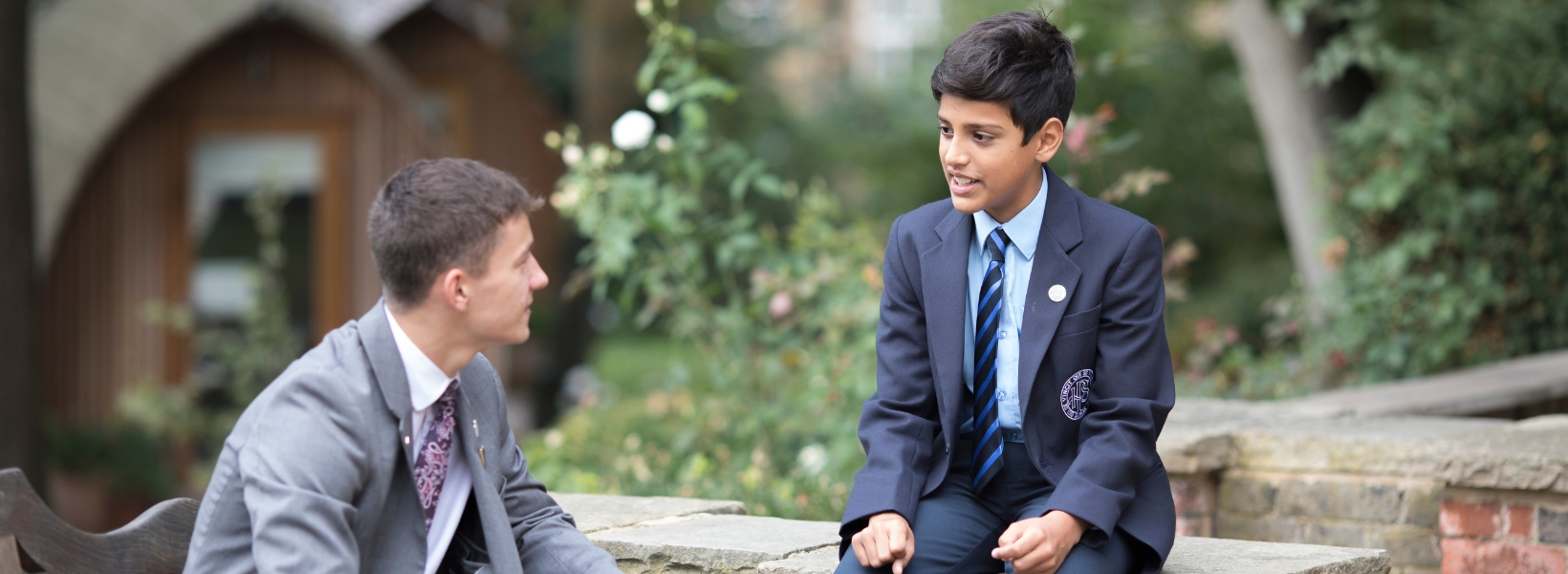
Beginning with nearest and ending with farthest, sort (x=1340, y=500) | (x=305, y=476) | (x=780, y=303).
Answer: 1. (x=305, y=476)
2. (x=1340, y=500)
3. (x=780, y=303)

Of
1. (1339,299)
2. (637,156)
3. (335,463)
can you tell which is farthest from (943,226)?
(1339,299)

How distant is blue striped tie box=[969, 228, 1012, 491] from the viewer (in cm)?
217

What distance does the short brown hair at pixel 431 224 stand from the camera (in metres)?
1.84

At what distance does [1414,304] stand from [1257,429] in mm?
2293

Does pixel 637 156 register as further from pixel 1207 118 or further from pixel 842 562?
pixel 1207 118

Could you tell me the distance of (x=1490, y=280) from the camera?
5223 millimetres

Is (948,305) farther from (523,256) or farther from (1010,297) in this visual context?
(523,256)

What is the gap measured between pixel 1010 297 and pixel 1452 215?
3720 millimetres

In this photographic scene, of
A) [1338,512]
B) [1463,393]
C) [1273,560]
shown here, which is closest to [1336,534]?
[1338,512]

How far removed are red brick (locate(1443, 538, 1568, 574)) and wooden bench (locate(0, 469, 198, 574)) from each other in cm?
266

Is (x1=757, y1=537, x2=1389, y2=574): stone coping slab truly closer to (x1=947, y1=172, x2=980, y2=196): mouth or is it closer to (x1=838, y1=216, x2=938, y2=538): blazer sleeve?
(x1=838, y1=216, x2=938, y2=538): blazer sleeve

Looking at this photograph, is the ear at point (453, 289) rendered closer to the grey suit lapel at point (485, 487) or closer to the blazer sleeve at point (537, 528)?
the grey suit lapel at point (485, 487)

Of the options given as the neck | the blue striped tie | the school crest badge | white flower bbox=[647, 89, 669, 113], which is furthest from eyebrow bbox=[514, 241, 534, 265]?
white flower bbox=[647, 89, 669, 113]

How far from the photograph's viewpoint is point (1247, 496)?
10.7 ft
